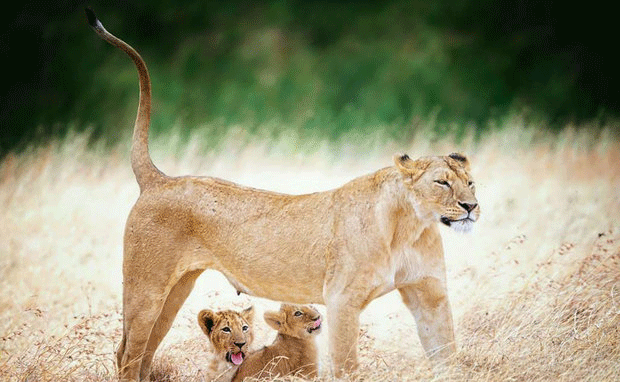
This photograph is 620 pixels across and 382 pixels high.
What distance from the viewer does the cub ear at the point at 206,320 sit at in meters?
6.32

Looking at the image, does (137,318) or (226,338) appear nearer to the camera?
(137,318)

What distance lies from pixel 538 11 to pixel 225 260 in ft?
61.0

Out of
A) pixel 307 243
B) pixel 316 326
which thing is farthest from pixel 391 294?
pixel 307 243

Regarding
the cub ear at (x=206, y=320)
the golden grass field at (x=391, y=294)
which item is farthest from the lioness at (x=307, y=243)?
the golden grass field at (x=391, y=294)

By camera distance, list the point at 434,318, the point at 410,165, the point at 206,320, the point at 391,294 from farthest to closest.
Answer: the point at 391,294, the point at 206,320, the point at 434,318, the point at 410,165

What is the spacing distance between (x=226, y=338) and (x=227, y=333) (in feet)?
0.12

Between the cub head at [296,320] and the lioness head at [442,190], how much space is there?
4.11ft

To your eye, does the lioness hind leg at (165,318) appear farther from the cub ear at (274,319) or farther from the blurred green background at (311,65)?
the blurred green background at (311,65)

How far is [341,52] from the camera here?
73.8 feet

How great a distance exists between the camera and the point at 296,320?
6.41m

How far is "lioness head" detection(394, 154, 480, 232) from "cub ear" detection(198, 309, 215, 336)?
1561 mm

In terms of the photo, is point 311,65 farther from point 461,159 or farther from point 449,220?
point 449,220

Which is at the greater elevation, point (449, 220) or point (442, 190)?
point (442, 190)

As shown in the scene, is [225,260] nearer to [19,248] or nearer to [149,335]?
[149,335]
